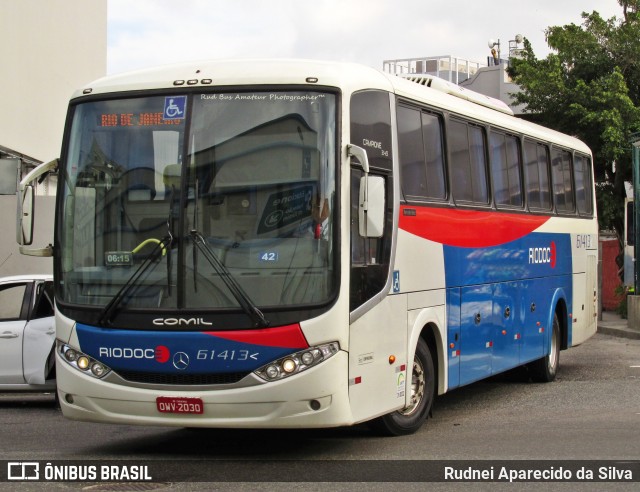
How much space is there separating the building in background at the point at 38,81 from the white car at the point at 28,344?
831cm

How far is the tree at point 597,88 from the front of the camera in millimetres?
28500

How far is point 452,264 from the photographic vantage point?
36.7ft

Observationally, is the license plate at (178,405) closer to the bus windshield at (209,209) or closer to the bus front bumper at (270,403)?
the bus front bumper at (270,403)

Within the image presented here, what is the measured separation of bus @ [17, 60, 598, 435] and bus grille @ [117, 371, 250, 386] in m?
0.01

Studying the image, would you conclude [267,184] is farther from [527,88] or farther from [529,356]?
[527,88]

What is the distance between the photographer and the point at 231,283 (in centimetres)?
842

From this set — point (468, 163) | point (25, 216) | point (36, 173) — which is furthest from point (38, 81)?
point (25, 216)

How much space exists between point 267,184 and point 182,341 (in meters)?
1.38

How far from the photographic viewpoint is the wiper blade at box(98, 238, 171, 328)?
8.62 m

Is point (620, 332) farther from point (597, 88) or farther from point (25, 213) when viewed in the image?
point (25, 213)

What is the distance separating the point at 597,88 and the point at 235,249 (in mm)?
22342

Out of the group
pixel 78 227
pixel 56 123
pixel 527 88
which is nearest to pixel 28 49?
pixel 56 123

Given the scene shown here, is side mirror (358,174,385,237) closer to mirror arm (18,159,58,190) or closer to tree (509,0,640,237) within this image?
mirror arm (18,159,58,190)

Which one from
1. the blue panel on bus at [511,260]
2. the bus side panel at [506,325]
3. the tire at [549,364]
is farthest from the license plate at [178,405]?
the tire at [549,364]
